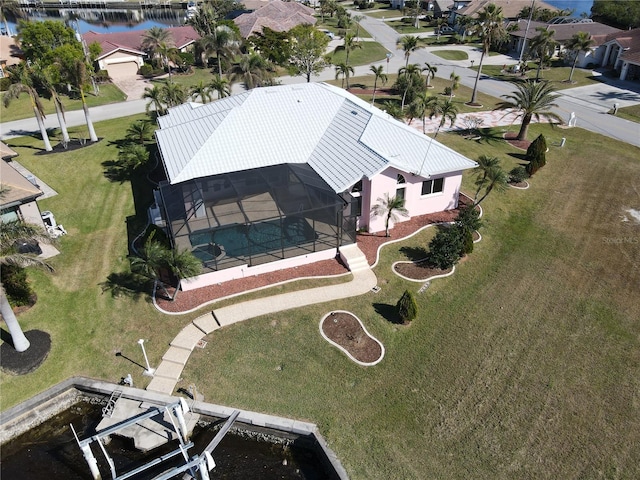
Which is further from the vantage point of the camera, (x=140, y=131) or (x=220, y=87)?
(x=220, y=87)

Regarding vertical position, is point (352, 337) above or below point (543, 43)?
below

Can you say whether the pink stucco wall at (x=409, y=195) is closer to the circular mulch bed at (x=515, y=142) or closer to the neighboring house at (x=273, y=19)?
the circular mulch bed at (x=515, y=142)

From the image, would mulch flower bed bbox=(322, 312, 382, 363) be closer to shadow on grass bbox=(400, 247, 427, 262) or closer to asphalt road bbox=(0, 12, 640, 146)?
shadow on grass bbox=(400, 247, 427, 262)

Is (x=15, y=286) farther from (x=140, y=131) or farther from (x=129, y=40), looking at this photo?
(x=129, y=40)

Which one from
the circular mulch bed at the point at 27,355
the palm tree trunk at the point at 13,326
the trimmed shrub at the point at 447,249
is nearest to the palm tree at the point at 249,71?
the trimmed shrub at the point at 447,249

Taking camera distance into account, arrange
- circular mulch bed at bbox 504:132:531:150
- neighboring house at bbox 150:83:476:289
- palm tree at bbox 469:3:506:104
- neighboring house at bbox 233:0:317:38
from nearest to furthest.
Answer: neighboring house at bbox 150:83:476:289 < circular mulch bed at bbox 504:132:531:150 < palm tree at bbox 469:3:506:104 < neighboring house at bbox 233:0:317:38

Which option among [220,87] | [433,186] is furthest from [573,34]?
[220,87]

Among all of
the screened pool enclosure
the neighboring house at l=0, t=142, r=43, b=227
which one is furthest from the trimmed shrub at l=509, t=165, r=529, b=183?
the neighboring house at l=0, t=142, r=43, b=227
